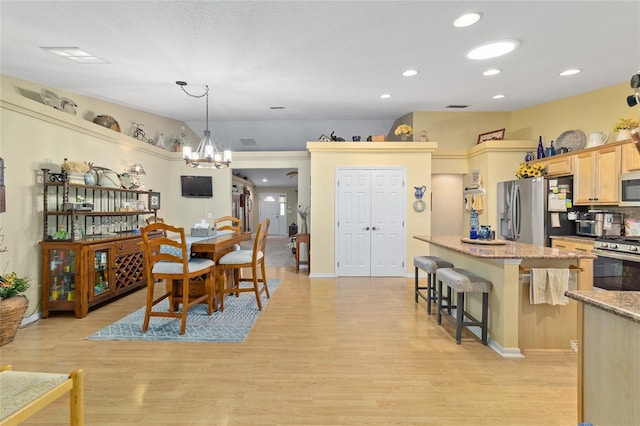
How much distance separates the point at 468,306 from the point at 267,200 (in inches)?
446

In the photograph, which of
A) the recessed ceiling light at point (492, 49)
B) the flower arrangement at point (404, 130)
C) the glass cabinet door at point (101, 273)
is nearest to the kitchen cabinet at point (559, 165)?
the recessed ceiling light at point (492, 49)

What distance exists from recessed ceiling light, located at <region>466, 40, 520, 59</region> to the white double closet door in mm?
2396

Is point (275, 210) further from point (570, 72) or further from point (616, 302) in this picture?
point (616, 302)

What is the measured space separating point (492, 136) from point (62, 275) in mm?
6777

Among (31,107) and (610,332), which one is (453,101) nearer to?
(610,332)

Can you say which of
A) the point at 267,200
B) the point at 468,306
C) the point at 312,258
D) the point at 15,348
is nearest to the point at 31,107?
the point at 15,348

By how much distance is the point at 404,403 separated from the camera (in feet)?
6.37

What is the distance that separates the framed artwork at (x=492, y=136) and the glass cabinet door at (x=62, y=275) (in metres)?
6.50

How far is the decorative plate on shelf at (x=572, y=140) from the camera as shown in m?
4.40

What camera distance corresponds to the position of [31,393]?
1.20m

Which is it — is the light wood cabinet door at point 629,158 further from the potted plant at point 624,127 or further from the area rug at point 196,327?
the area rug at point 196,327

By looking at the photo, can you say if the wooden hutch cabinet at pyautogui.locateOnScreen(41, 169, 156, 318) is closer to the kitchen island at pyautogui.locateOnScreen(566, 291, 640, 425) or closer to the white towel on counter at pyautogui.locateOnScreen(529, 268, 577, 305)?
the kitchen island at pyautogui.locateOnScreen(566, 291, 640, 425)

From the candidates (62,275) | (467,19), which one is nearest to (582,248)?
(467,19)

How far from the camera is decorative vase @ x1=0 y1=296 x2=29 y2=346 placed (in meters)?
2.72
